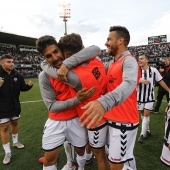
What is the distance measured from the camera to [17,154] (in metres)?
4.47

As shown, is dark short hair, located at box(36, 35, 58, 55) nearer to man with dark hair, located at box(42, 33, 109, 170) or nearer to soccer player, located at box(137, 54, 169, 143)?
man with dark hair, located at box(42, 33, 109, 170)

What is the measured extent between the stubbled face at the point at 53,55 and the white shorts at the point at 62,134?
0.86 meters

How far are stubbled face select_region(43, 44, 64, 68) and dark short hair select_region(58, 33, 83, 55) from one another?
16 cm

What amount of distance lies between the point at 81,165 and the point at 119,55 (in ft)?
6.51

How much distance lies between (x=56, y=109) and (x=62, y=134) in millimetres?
423

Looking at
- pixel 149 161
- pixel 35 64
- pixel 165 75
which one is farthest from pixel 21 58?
pixel 149 161

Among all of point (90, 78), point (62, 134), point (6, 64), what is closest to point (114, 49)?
point (90, 78)

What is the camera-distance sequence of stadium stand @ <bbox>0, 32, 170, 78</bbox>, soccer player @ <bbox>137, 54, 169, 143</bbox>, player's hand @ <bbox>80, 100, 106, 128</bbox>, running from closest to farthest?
player's hand @ <bbox>80, 100, 106, 128</bbox>
soccer player @ <bbox>137, 54, 169, 143</bbox>
stadium stand @ <bbox>0, 32, 170, 78</bbox>

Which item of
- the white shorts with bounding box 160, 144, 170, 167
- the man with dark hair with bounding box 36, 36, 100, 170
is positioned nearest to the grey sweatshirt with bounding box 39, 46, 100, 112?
the man with dark hair with bounding box 36, 36, 100, 170

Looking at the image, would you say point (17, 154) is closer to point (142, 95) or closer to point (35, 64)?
point (142, 95)

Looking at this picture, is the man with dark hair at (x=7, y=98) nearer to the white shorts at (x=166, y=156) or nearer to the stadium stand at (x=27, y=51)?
the white shorts at (x=166, y=156)

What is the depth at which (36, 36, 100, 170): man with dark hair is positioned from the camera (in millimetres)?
2508

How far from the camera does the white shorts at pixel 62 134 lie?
2617mm

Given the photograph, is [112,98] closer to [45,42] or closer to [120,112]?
[120,112]
